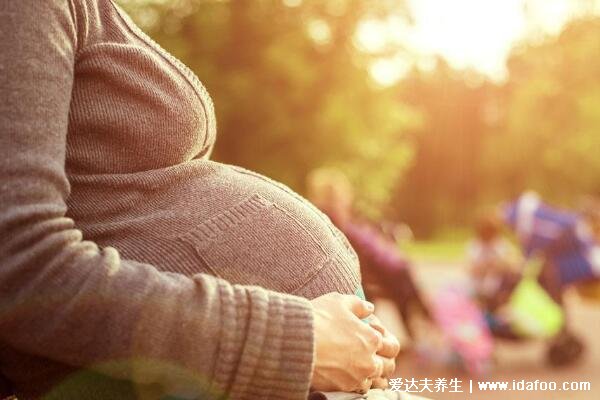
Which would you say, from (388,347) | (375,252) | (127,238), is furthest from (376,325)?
(375,252)

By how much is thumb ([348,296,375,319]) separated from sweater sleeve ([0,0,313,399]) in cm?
14

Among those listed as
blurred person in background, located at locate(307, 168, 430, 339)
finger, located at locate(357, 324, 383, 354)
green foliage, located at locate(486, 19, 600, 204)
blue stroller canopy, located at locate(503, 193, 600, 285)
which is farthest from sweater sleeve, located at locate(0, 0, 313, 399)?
green foliage, located at locate(486, 19, 600, 204)

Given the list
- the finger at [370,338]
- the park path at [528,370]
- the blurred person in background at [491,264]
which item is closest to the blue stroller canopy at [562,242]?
the blurred person in background at [491,264]

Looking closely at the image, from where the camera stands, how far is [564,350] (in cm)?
837

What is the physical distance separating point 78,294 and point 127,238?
172mm

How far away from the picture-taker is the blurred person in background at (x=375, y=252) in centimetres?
728

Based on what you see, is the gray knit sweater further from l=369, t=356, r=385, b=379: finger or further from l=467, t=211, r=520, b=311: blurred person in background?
l=467, t=211, r=520, b=311: blurred person in background

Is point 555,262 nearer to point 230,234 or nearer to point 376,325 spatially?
point 376,325

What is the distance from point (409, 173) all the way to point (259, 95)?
19453mm

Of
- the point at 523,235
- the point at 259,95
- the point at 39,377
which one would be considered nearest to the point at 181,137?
the point at 39,377

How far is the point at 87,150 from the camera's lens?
1.28 meters

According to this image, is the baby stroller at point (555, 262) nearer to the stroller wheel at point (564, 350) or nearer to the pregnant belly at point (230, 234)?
the stroller wheel at point (564, 350)

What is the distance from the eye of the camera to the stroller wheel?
8.34 m

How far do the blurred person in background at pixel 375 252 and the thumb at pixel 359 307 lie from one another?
5684mm
